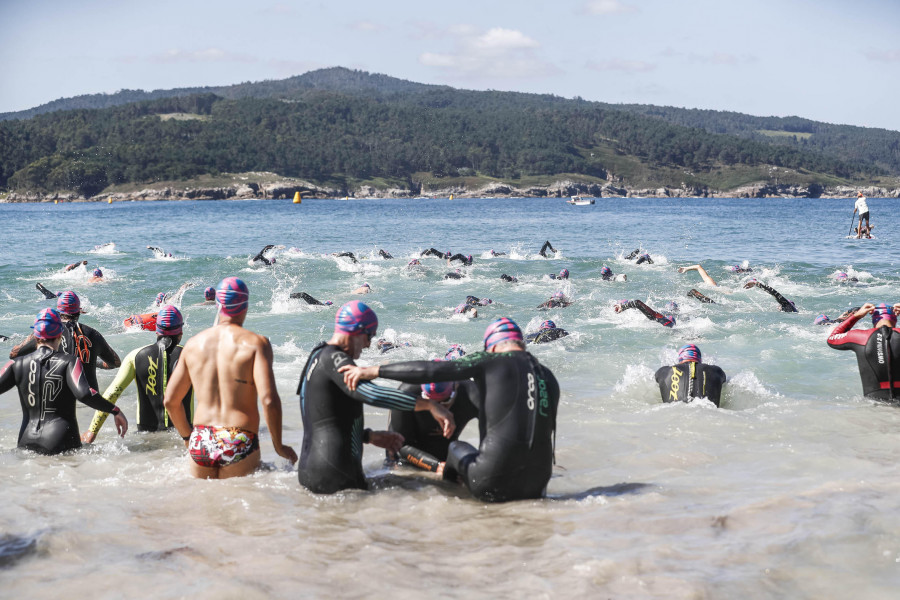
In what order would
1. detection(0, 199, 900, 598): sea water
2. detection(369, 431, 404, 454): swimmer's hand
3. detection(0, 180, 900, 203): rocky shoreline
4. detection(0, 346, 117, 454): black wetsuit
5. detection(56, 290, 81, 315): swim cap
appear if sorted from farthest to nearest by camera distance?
1. detection(0, 180, 900, 203): rocky shoreline
2. detection(56, 290, 81, 315): swim cap
3. detection(0, 346, 117, 454): black wetsuit
4. detection(369, 431, 404, 454): swimmer's hand
5. detection(0, 199, 900, 598): sea water

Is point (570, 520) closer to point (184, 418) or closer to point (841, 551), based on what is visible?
point (841, 551)

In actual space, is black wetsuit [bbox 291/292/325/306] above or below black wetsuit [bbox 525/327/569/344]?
above

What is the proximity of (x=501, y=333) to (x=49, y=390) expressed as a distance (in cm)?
442

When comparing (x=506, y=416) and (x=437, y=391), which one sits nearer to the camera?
(x=506, y=416)

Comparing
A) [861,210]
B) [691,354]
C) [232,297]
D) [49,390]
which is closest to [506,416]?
[232,297]

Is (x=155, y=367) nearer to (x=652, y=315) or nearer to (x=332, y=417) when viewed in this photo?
(x=332, y=417)

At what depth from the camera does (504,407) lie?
564 cm

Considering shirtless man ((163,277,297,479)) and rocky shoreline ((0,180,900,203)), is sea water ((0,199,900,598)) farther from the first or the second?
rocky shoreline ((0,180,900,203))

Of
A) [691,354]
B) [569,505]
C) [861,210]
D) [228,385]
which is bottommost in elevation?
[569,505]

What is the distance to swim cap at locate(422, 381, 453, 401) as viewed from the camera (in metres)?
6.58

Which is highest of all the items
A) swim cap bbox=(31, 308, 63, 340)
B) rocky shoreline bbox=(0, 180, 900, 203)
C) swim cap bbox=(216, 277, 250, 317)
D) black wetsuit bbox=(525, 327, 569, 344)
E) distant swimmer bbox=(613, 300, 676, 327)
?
rocky shoreline bbox=(0, 180, 900, 203)

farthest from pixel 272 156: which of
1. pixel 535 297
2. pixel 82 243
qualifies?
pixel 535 297

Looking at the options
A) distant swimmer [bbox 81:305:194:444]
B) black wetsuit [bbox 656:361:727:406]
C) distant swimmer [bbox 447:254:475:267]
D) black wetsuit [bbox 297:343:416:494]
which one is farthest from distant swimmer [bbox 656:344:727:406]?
distant swimmer [bbox 447:254:475:267]

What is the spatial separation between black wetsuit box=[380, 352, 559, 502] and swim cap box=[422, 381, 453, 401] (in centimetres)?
73
